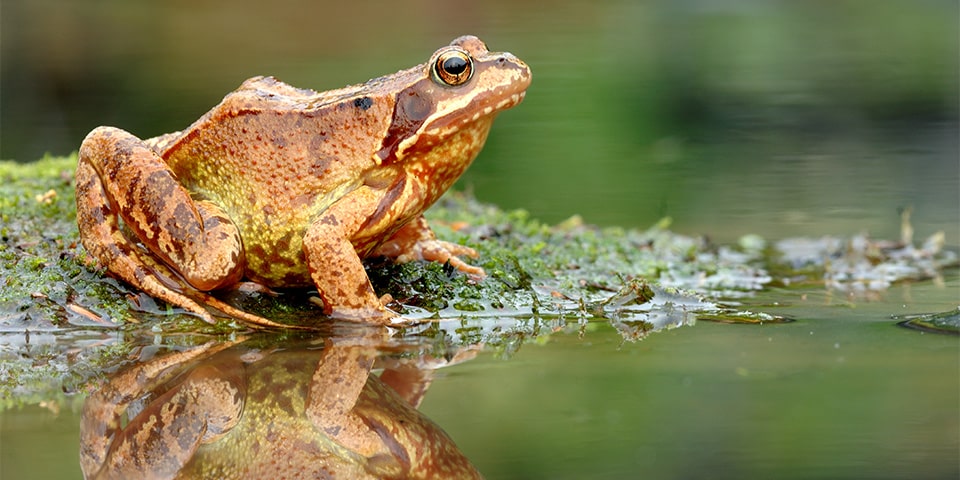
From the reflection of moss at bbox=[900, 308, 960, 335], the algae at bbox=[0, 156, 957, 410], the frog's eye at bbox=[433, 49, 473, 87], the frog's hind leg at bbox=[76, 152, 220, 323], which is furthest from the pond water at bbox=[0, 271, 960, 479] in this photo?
the frog's eye at bbox=[433, 49, 473, 87]

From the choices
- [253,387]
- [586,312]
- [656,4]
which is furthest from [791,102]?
[253,387]

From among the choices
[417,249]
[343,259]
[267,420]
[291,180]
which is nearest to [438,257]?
[417,249]

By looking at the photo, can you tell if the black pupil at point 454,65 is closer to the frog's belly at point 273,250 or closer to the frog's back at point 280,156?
the frog's back at point 280,156

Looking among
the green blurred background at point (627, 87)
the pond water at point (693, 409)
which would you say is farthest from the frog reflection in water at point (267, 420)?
the green blurred background at point (627, 87)

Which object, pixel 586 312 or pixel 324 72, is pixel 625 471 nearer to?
pixel 586 312

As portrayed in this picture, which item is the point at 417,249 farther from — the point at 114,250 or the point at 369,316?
the point at 114,250
